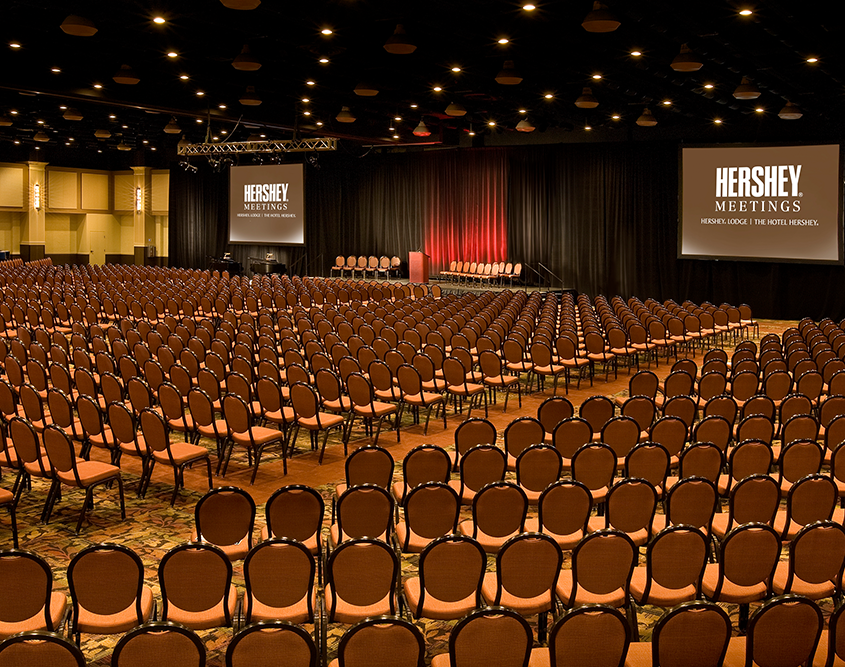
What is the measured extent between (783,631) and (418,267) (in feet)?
78.0

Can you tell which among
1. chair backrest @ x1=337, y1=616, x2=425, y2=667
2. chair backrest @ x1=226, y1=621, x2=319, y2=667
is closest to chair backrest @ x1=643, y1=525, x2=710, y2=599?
chair backrest @ x1=337, y1=616, x2=425, y2=667

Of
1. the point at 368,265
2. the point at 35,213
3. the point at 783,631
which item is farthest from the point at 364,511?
the point at 35,213

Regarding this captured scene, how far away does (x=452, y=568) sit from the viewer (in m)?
4.60

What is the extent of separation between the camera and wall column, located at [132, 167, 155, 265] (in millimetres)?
39344

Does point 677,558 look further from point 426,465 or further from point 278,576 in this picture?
point 278,576

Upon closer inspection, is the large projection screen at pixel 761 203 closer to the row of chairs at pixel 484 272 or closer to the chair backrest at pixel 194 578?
the row of chairs at pixel 484 272

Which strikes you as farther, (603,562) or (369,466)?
(369,466)

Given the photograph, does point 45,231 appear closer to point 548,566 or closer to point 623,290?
point 623,290

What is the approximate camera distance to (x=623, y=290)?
24719 millimetres

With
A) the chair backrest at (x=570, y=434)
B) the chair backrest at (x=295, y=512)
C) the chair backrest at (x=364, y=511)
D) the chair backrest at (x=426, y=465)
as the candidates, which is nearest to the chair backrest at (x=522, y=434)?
the chair backrest at (x=570, y=434)

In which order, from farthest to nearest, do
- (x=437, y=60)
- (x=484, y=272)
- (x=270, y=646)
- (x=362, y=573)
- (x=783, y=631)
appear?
(x=484, y=272) < (x=437, y=60) < (x=362, y=573) < (x=783, y=631) < (x=270, y=646)

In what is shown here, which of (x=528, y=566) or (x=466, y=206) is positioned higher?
(x=466, y=206)

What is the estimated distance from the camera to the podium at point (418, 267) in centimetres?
2720

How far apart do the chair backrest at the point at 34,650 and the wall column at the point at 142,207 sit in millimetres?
38088
